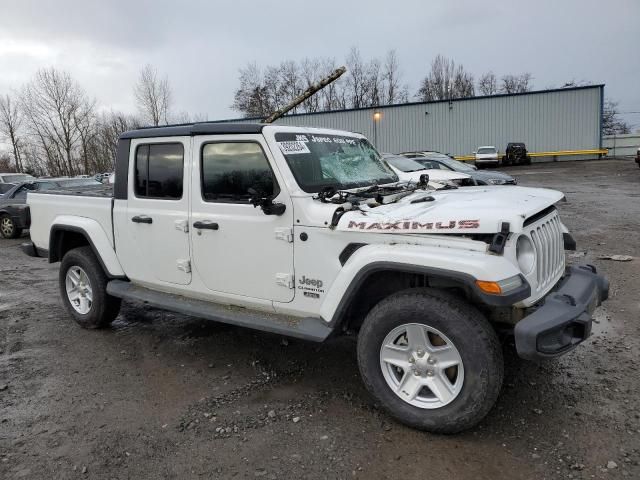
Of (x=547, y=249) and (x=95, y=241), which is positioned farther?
(x=95, y=241)

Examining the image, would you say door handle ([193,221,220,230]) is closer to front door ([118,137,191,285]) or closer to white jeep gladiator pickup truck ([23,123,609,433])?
white jeep gladiator pickup truck ([23,123,609,433])

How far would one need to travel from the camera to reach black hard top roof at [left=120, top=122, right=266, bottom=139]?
12.5 feet

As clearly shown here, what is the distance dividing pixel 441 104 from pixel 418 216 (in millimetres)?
35408

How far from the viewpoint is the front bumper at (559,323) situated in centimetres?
269

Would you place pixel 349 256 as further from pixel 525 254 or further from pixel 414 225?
pixel 525 254

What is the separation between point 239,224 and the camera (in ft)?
12.4

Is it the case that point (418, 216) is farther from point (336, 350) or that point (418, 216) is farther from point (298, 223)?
point (336, 350)

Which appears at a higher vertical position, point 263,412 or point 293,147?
point 293,147

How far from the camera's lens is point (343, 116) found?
37.8 m

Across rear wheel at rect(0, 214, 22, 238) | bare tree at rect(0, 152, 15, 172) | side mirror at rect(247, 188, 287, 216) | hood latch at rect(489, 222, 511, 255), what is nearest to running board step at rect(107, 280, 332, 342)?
side mirror at rect(247, 188, 287, 216)

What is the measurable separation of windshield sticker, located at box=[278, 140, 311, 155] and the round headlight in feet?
5.71

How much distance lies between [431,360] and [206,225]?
201 cm

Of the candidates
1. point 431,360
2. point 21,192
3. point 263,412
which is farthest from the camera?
point 21,192

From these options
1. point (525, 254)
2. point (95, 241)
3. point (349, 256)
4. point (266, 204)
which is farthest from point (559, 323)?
point (95, 241)
